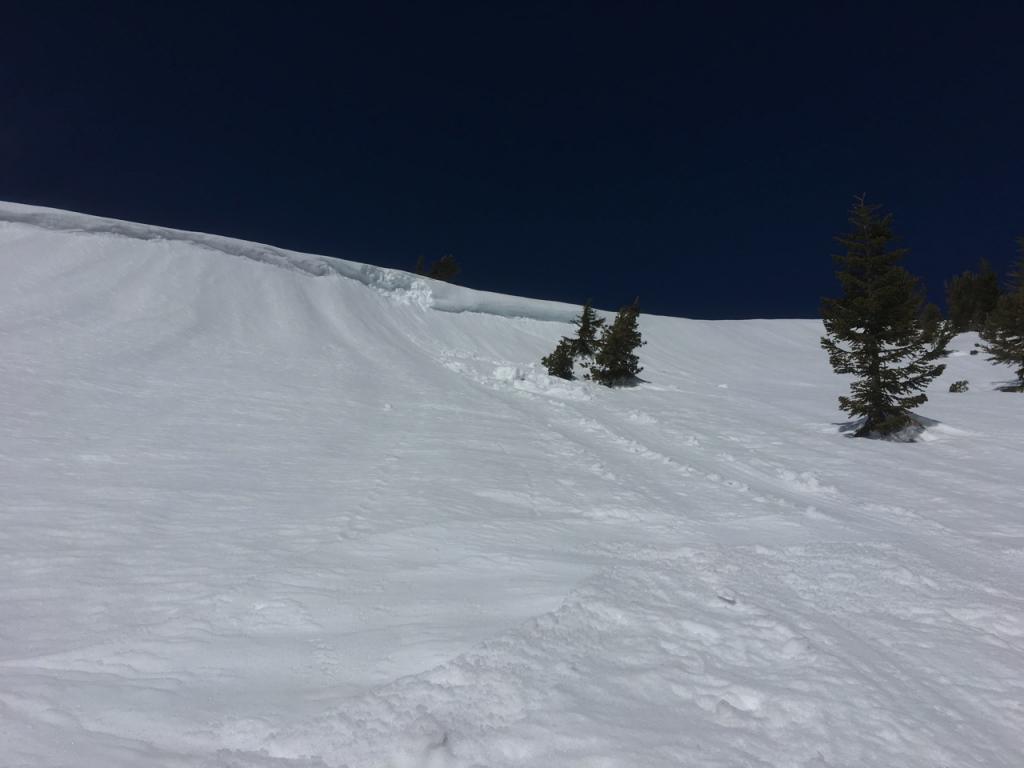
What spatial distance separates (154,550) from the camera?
12.2 ft

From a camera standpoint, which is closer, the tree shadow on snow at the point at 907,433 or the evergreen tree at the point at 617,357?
the tree shadow on snow at the point at 907,433

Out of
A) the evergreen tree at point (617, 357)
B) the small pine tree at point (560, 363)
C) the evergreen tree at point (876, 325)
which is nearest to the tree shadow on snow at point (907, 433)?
the evergreen tree at point (876, 325)

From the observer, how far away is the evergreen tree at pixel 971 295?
44.9m

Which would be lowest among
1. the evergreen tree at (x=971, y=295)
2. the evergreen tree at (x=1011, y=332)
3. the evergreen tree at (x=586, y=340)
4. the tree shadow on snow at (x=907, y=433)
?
the tree shadow on snow at (x=907, y=433)

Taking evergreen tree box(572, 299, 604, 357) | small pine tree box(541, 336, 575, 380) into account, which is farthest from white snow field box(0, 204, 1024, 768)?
evergreen tree box(572, 299, 604, 357)

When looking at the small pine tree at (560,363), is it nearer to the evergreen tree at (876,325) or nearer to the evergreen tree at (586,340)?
the evergreen tree at (586,340)

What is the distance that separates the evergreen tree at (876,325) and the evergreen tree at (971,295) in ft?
139

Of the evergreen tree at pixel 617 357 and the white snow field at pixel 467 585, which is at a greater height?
the evergreen tree at pixel 617 357

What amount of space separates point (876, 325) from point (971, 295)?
48226 mm

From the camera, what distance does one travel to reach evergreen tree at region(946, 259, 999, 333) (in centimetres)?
4488

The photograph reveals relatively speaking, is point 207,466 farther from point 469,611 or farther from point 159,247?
point 159,247

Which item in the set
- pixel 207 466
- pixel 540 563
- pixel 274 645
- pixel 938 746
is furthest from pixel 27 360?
pixel 938 746

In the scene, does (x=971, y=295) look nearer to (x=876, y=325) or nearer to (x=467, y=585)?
(x=876, y=325)

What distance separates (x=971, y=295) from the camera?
46500mm
